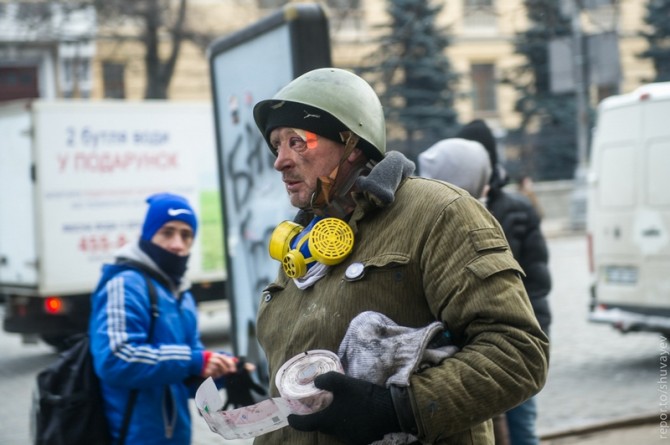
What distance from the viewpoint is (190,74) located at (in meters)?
33.6

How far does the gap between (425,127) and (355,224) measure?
27.7 m

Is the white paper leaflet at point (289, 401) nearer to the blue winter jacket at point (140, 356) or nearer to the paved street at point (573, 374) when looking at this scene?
the blue winter jacket at point (140, 356)

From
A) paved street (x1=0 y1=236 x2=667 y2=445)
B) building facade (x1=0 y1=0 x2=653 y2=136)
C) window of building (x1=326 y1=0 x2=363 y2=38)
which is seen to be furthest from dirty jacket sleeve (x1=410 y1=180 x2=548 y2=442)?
window of building (x1=326 y1=0 x2=363 y2=38)

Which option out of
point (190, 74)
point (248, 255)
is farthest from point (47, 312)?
point (190, 74)

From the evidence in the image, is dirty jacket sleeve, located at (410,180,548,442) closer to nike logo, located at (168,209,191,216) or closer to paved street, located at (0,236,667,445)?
nike logo, located at (168,209,191,216)

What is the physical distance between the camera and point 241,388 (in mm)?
3701

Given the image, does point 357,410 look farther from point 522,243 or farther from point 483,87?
point 483,87

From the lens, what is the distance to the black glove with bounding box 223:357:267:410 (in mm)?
3674

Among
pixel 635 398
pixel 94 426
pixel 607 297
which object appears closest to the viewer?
pixel 94 426

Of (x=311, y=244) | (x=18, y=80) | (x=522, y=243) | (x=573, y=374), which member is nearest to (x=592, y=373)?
(x=573, y=374)

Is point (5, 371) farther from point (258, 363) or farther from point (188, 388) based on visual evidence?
point (188, 388)

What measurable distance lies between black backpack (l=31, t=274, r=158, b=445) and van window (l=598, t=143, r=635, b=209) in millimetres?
6544

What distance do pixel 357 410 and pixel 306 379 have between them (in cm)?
14

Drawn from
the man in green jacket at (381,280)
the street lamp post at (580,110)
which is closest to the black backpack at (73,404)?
the man in green jacket at (381,280)
